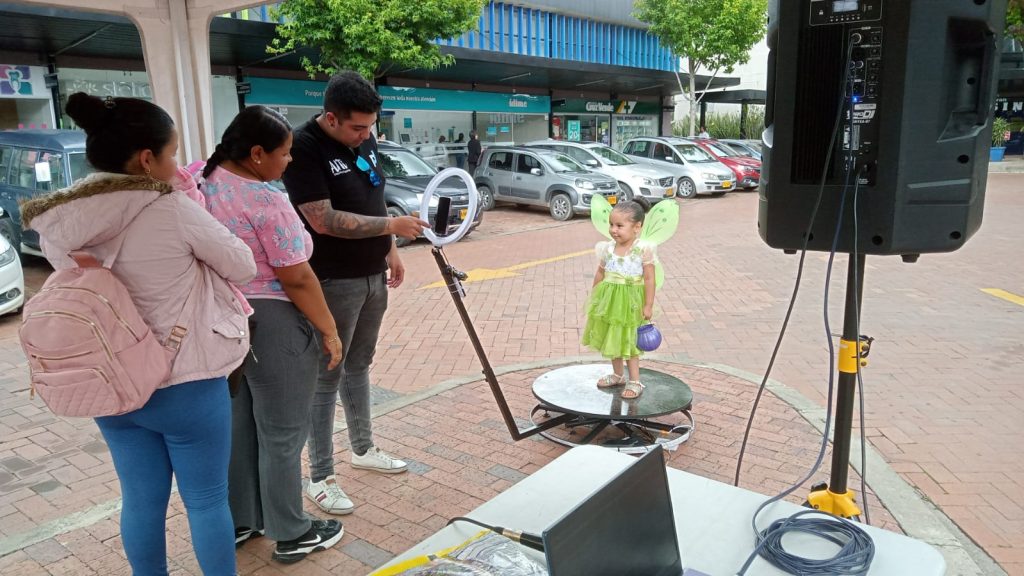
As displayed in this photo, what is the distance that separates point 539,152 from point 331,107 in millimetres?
13292

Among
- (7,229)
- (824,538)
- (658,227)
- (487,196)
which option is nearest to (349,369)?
(658,227)

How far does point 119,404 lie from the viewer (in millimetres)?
2096

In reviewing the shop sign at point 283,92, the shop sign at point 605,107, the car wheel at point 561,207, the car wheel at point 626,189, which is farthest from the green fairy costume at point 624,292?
the shop sign at point 605,107

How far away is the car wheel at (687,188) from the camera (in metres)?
18.5

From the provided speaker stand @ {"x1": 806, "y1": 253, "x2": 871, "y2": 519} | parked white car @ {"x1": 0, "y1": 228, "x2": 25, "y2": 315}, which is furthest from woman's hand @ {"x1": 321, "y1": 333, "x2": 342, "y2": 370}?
parked white car @ {"x1": 0, "y1": 228, "x2": 25, "y2": 315}

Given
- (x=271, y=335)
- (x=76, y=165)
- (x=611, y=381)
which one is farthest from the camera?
(x=76, y=165)

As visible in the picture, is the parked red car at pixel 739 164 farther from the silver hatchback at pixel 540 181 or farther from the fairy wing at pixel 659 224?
the fairy wing at pixel 659 224

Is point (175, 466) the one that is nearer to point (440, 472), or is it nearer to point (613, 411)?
point (440, 472)

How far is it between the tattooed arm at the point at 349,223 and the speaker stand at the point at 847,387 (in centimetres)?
167

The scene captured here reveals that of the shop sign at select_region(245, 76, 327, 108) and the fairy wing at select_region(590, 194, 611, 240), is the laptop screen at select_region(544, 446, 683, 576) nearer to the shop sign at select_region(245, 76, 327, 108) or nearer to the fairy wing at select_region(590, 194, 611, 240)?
the fairy wing at select_region(590, 194, 611, 240)

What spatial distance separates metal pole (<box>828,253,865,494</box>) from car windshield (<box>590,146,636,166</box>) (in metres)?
15.1

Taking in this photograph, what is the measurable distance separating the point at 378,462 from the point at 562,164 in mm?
12752

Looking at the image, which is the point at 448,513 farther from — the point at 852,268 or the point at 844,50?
the point at 844,50

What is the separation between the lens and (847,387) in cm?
258
